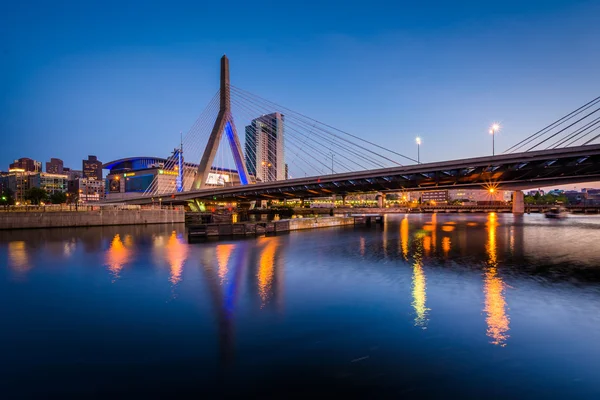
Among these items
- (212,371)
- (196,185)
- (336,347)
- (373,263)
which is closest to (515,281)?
(373,263)

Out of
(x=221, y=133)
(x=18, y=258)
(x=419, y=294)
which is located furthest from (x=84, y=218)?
(x=419, y=294)

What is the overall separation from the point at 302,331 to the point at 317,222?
4229cm

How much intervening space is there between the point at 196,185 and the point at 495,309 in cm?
5578

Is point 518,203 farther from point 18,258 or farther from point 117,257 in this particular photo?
point 18,258

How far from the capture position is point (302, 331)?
29.0 ft

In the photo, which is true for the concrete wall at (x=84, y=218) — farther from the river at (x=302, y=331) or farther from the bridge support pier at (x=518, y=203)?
the bridge support pier at (x=518, y=203)

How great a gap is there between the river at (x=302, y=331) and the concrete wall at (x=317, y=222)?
1073 inches

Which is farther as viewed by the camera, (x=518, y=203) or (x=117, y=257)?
(x=518, y=203)

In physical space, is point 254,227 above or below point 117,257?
above

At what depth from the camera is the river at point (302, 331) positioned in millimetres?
6270

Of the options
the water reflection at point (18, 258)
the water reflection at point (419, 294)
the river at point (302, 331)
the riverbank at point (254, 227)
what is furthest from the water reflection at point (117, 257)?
the water reflection at point (419, 294)

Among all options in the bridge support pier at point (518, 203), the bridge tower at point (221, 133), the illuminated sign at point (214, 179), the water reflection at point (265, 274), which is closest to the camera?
the water reflection at point (265, 274)

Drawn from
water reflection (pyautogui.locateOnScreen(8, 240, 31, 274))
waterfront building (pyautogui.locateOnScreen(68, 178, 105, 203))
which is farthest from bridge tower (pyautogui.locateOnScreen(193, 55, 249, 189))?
waterfront building (pyautogui.locateOnScreen(68, 178, 105, 203))

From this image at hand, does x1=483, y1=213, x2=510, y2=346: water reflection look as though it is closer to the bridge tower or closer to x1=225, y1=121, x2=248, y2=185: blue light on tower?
Result: the bridge tower
